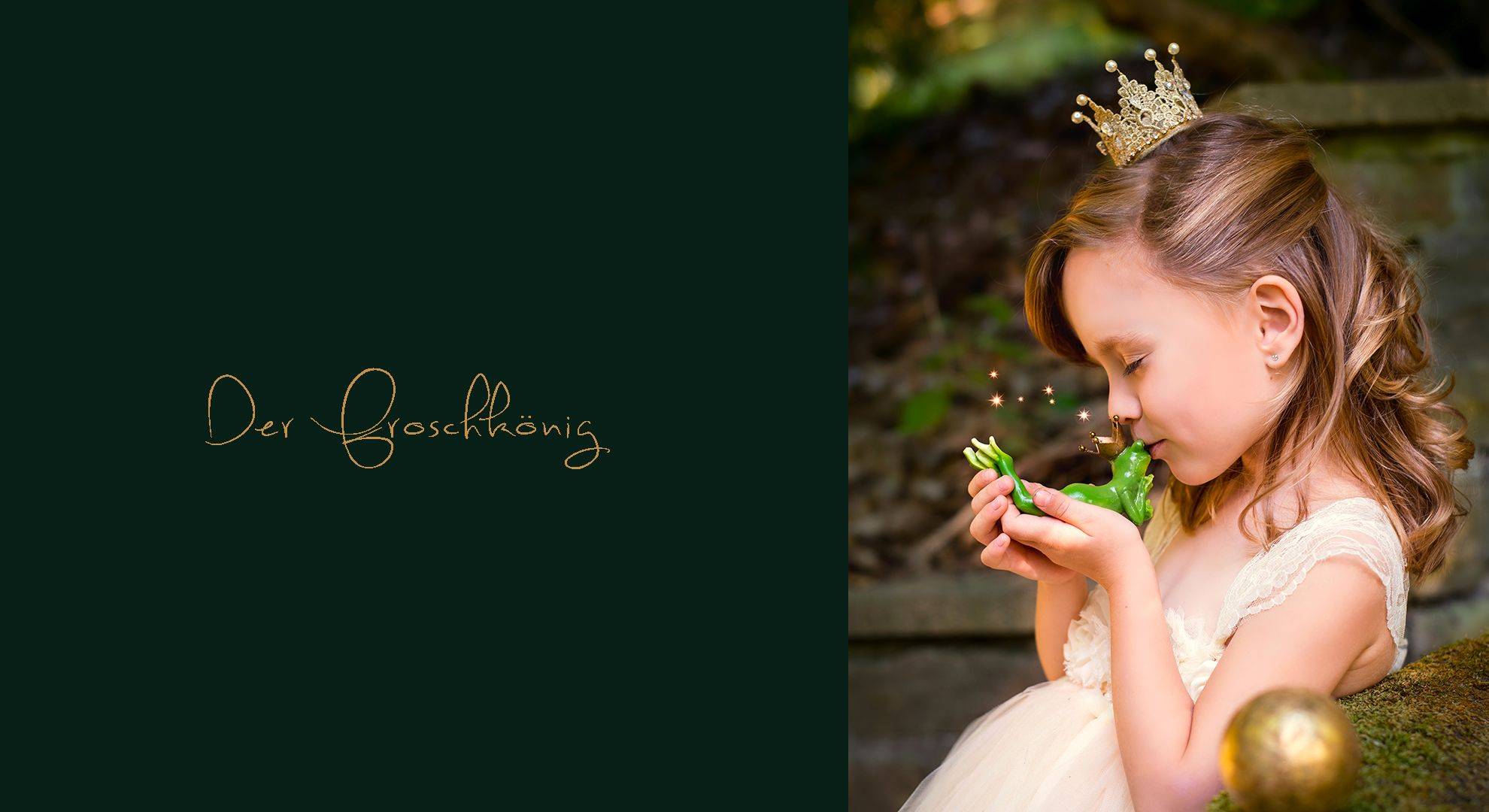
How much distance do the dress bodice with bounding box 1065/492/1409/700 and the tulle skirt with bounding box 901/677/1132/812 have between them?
0.06m

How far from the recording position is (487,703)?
1281 millimetres

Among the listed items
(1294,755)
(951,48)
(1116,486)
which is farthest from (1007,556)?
(951,48)

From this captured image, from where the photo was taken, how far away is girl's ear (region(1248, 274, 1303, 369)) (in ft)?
4.10

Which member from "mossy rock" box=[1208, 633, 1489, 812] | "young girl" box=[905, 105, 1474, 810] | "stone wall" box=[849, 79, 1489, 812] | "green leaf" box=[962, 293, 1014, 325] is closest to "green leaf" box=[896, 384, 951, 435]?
"green leaf" box=[962, 293, 1014, 325]

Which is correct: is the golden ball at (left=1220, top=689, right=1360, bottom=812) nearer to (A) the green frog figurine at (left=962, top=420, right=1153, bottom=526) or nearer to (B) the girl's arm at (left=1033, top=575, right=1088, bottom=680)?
(A) the green frog figurine at (left=962, top=420, right=1153, bottom=526)

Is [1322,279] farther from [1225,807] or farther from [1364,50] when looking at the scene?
[1364,50]

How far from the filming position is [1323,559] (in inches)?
47.0

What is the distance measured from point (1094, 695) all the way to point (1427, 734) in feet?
1.20

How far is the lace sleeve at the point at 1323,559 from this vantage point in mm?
1195

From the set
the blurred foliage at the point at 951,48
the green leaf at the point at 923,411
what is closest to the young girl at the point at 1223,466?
the green leaf at the point at 923,411

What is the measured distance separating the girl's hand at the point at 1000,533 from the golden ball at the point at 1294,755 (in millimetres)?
422

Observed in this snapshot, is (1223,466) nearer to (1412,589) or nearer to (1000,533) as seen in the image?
(1000,533)

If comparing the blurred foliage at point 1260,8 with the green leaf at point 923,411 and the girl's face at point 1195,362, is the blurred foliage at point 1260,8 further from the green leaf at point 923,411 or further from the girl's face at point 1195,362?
the girl's face at point 1195,362

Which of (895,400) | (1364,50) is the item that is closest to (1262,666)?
(895,400)
